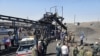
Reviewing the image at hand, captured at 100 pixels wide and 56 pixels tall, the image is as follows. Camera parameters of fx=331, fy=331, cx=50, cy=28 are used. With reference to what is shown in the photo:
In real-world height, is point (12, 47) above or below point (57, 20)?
below

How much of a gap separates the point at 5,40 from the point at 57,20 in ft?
50.1

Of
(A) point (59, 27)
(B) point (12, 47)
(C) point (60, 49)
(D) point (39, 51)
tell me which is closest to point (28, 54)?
(C) point (60, 49)

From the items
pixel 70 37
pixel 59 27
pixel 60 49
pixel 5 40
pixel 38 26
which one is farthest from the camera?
pixel 59 27

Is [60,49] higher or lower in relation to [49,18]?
lower

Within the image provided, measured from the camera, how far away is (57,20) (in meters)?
49.6

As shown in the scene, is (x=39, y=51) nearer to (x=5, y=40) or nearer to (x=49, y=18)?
(x=5, y=40)

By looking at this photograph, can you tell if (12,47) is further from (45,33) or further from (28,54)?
(28,54)

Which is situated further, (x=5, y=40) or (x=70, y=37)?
(x=70, y=37)

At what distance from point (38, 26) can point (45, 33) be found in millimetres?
1336

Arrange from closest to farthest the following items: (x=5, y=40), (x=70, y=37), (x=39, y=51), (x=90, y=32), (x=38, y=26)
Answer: (x=39, y=51) → (x=5, y=40) → (x=70, y=37) → (x=38, y=26) → (x=90, y=32)

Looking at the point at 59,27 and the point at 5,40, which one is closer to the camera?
the point at 5,40

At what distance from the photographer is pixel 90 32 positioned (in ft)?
308

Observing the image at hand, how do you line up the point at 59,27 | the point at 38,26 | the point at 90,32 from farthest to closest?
the point at 90,32 < the point at 59,27 < the point at 38,26

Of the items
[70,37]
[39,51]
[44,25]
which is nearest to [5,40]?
[70,37]
